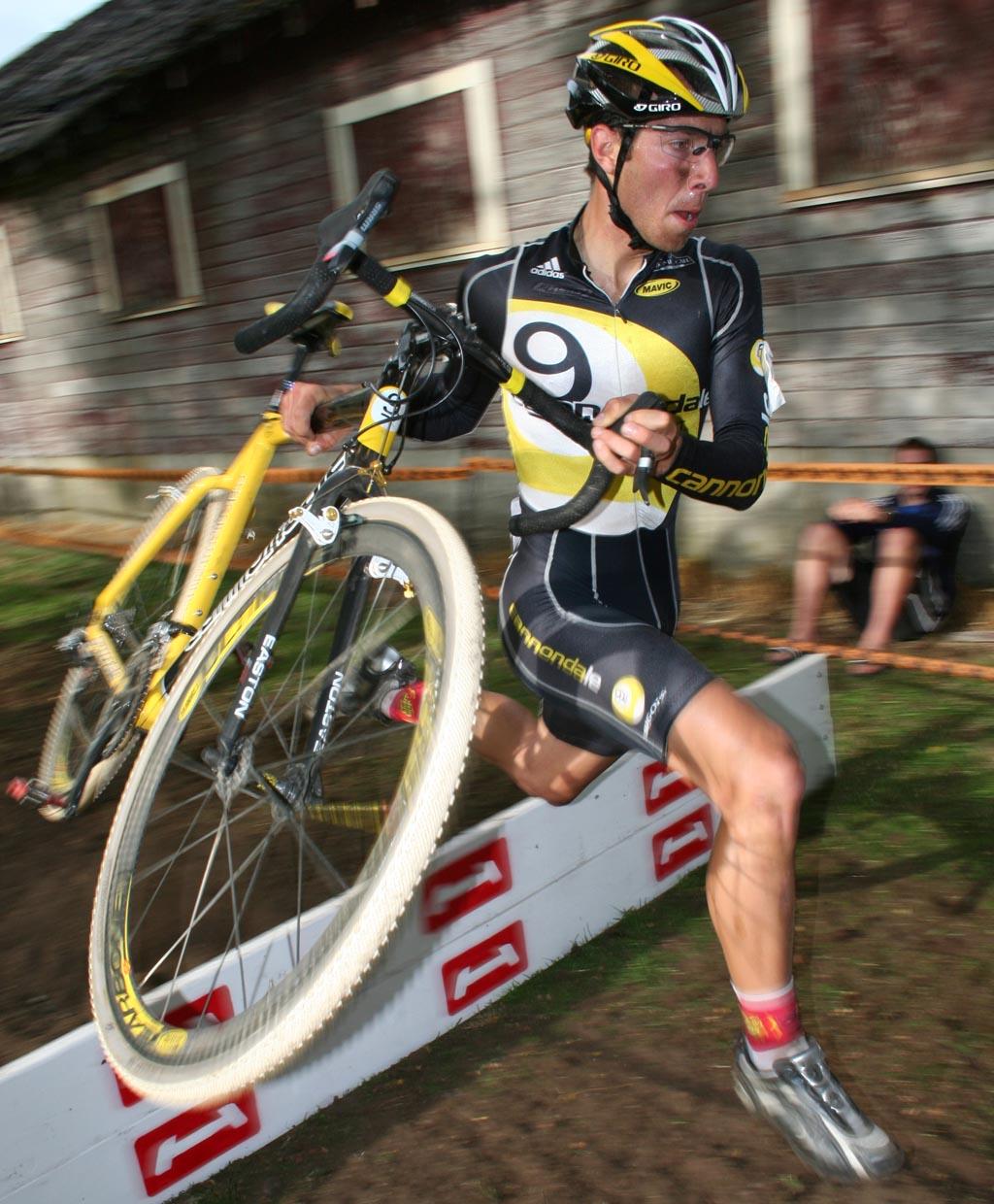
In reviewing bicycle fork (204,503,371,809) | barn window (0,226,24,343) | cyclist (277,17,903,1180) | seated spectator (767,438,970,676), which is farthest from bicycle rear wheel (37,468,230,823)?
barn window (0,226,24,343)

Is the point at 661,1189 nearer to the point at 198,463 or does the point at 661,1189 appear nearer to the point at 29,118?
the point at 198,463

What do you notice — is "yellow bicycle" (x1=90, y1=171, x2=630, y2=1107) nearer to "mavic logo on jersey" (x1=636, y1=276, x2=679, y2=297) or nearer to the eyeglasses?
"mavic logo on jersey" (x1=636, y1=276, x2=679, y2=297)

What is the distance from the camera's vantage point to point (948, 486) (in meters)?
6.03

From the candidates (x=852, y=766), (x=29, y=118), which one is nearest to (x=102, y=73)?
(x=29, y=118)

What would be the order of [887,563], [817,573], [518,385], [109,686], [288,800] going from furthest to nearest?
[817,573]
[887,563]
[109,686]
[288,800]
[518,385]

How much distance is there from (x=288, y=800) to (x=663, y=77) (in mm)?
1807

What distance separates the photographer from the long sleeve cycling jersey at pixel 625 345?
8.96 feet

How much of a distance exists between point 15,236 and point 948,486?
12.2 m

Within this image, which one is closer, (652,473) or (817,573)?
(652,473)

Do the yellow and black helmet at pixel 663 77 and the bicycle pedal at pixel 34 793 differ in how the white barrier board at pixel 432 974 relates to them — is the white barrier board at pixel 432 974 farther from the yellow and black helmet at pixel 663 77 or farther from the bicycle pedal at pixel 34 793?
the yellow and black helmet at pixel 663 77

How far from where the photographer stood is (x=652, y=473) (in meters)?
2.21

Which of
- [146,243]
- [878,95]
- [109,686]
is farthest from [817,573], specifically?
[146,243]

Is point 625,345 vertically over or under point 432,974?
over

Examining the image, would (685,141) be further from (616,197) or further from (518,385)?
(518,385)
